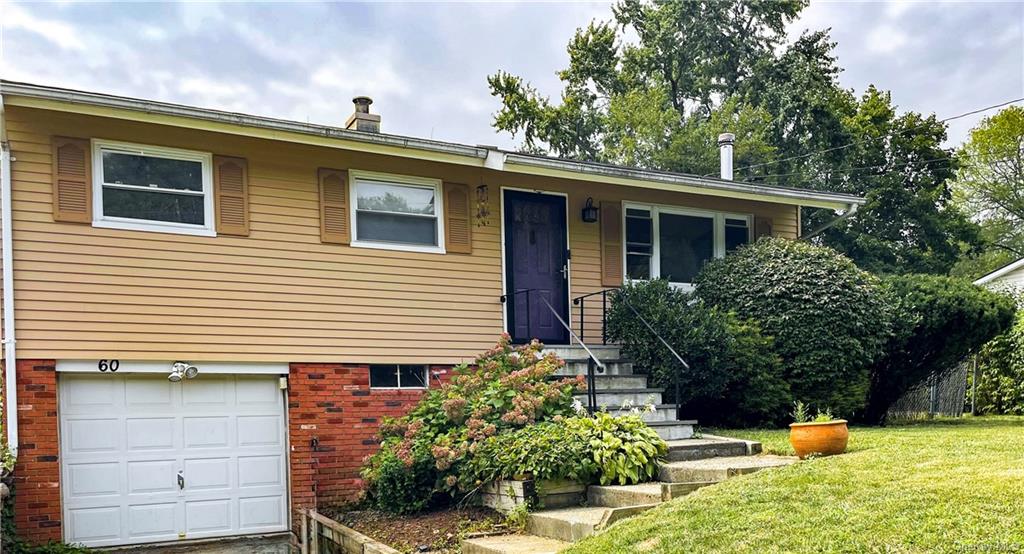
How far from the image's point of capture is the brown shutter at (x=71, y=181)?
8062 mm

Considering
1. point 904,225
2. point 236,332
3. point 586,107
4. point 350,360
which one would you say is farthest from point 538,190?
point 904,225

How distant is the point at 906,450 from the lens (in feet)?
23.2

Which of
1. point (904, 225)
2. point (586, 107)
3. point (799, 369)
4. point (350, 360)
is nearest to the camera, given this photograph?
point (350, 360)

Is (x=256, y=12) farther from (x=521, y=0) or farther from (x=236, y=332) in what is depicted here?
(x=236, y=332)

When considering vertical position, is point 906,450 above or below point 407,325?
below

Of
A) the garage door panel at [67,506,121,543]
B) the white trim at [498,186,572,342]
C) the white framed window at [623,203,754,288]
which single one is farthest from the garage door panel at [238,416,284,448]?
the white framed window at [623,203,754,288]

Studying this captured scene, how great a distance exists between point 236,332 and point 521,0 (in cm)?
1166

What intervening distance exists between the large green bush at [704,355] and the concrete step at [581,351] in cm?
15

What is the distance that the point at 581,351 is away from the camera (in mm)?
10586

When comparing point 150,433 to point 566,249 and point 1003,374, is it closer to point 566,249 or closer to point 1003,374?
point 566,249

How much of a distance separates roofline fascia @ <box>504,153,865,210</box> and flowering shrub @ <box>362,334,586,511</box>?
2.28 metres

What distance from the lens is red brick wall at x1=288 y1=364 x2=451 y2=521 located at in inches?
350

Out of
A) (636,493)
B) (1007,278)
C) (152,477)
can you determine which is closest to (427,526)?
(636,493)

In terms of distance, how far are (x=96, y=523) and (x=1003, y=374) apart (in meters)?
14.1
